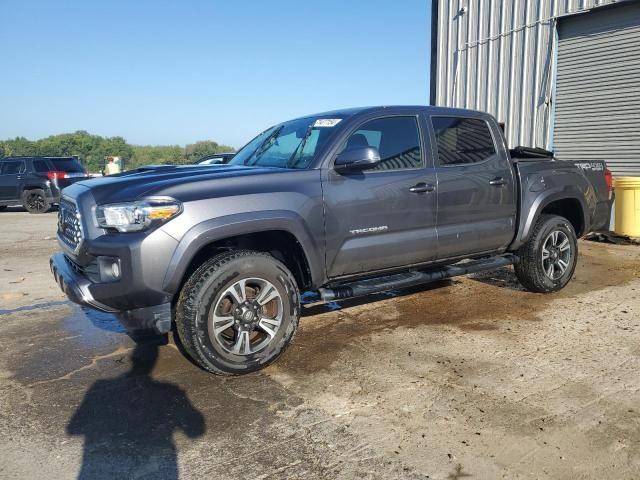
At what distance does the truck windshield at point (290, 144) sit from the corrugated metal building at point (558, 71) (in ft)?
27.0

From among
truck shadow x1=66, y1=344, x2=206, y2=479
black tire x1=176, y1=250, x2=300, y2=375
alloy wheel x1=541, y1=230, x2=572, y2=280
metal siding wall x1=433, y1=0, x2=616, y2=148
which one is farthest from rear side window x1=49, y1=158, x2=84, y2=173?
alloy wheel x1=541, y1=230, x2=572, y2=280

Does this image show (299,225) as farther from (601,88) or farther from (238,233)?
(601,88)

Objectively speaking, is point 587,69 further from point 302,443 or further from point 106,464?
point 106,464

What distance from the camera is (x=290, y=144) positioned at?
4.50 meters

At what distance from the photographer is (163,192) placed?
3312 mm

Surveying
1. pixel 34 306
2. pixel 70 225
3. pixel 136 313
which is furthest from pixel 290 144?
pixel 34 306

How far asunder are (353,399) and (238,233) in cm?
132

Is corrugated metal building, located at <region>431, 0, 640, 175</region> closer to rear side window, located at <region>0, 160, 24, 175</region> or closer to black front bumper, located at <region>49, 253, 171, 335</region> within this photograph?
black front bumper, located at <region>49, 253, 171, 335</region>

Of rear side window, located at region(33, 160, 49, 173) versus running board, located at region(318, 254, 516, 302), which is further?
rear side window, located at region(33, 160, 49, 173)

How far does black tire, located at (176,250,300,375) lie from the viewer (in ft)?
11.1

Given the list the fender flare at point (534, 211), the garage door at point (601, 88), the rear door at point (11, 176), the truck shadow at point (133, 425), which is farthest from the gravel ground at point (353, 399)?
the rear door at point (11, 176)

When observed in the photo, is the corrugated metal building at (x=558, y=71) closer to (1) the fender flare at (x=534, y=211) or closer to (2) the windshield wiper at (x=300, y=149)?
(1) the fender flare at (x=534, y=211)

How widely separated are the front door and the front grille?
1743mm

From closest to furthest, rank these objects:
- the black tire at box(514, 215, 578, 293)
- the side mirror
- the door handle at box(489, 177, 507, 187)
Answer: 1. the side mirror
2. the door handle at box(489, 177, 507, 187)
3. the black tire at box(514, 215, 578, 293)
